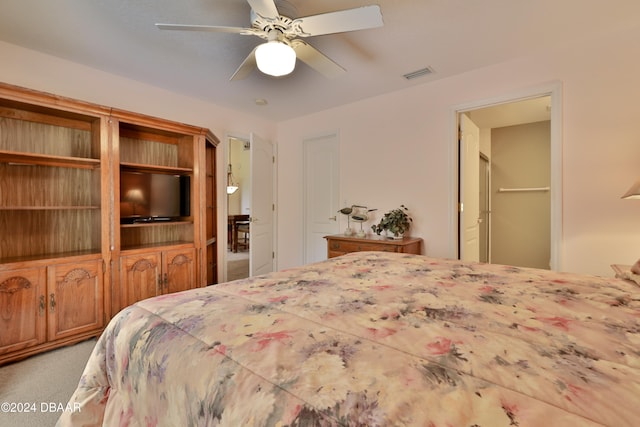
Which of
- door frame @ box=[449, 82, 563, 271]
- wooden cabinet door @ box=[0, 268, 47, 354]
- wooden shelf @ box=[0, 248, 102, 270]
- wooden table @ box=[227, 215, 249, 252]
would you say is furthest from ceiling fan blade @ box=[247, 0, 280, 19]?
wooden table @ box=[227, 215, 249, 252]

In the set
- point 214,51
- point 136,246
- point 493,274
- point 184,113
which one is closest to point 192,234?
point 136,246

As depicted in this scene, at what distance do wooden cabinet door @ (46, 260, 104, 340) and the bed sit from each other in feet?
5.21

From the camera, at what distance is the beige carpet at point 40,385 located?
1.58m

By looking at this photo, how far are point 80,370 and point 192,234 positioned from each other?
1.51 m

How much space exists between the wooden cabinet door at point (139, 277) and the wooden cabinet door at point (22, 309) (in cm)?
53

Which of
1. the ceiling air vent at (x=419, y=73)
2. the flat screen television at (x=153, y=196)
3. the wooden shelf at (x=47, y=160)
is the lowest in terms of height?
the flat screen television at (x=153, y=196)

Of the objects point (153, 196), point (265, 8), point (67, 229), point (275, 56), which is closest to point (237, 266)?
point (153, 196)

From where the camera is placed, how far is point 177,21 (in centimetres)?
201

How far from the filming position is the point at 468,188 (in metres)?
3.10

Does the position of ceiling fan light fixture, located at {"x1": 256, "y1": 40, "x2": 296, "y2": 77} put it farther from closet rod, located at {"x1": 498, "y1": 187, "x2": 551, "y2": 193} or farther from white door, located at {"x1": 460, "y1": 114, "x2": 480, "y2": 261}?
closet rod, located at {"x1": 498, "y1": 187, "x2": 551, "y2": 193}

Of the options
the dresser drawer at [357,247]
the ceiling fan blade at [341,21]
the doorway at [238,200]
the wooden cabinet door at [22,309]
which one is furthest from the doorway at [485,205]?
the wooden cabinet door at [22,309]

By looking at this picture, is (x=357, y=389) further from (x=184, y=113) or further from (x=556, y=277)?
(x=184, y=113)

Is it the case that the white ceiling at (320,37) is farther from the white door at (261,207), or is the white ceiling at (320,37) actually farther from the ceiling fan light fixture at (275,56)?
the white door at (261,207)

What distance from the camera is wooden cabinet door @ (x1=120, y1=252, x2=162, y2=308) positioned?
8.53ft
